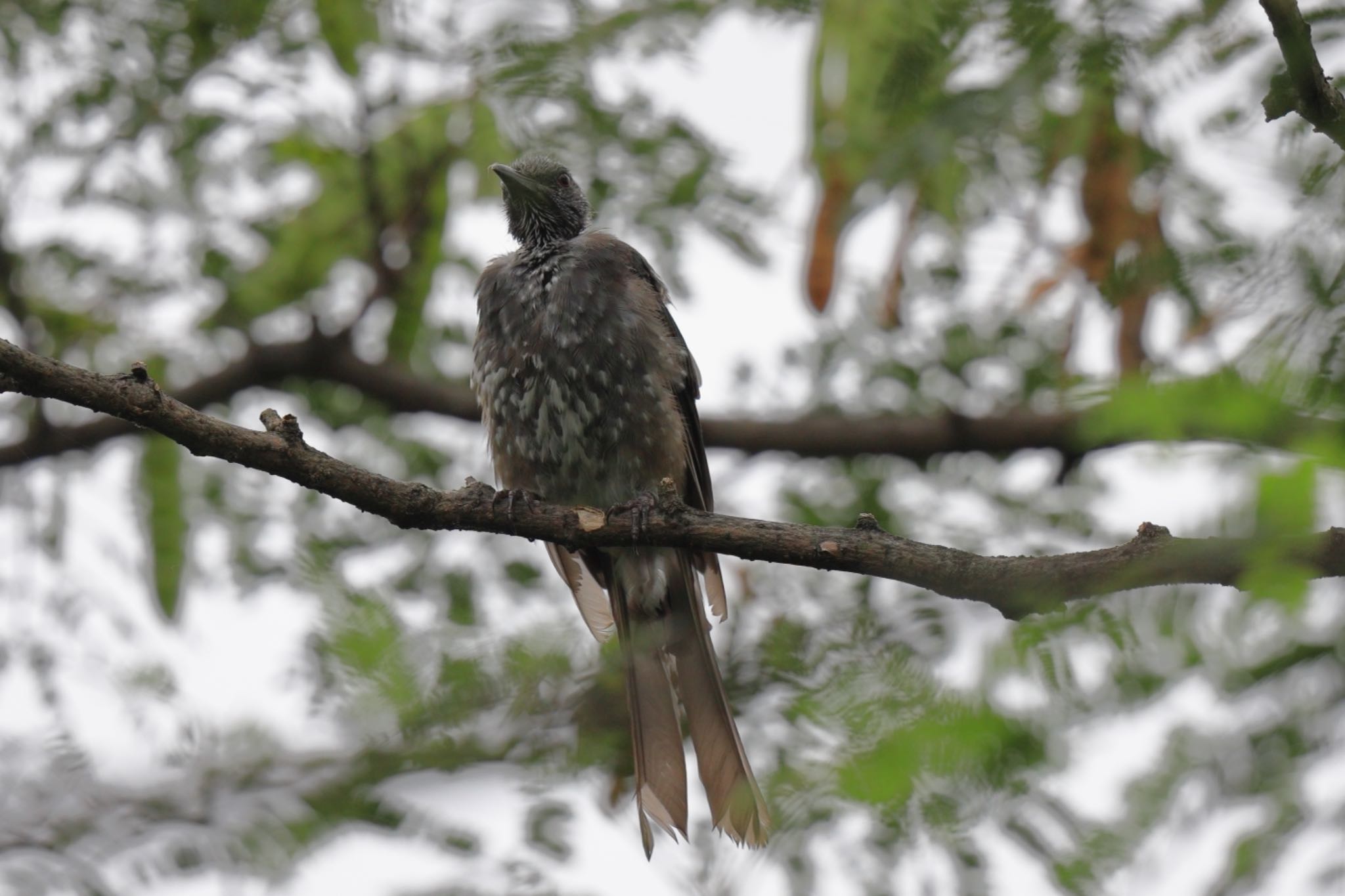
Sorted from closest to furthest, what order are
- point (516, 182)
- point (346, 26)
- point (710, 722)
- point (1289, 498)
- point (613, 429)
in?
1. point (1289, 498)
2. point (710, 722)
3. point (613, 429)
4. point (346, 26)
5. point (516, 182)

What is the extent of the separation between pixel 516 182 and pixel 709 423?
4.58ft

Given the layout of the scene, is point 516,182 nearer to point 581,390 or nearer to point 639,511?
point 581,390

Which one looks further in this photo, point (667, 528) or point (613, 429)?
point (613, 429)

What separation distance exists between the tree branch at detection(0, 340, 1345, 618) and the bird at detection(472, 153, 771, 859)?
99 centimetres

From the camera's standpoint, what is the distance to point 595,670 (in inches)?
174

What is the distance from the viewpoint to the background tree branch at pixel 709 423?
6.00 m

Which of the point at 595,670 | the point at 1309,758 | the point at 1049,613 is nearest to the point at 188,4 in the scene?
the point at 595,670

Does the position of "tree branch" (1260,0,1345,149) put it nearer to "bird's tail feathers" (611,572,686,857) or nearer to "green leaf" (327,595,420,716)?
"green leaf" (327,595,420,716)

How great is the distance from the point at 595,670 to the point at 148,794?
1404 mm

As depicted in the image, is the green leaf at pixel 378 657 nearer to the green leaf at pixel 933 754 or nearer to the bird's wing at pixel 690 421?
the green leaf at pixel 933 754

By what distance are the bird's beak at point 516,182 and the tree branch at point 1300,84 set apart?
369cm

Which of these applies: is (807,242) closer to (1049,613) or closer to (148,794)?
(1049,613)

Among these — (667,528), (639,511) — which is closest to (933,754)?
(667,528)

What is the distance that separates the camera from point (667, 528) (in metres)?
3.91
